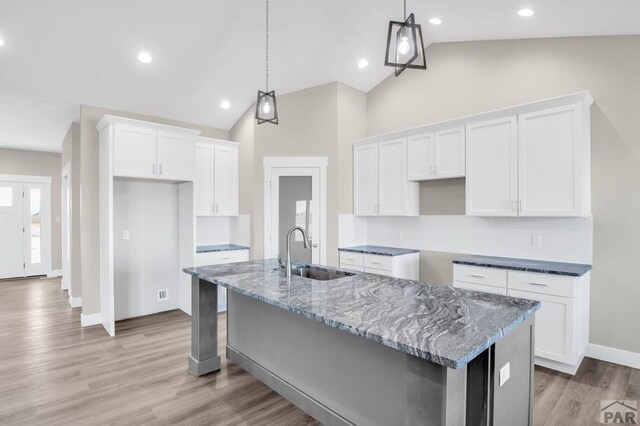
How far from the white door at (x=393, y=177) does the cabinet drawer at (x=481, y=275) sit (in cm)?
112

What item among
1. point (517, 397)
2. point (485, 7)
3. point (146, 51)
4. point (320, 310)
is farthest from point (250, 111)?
point (517, 397)

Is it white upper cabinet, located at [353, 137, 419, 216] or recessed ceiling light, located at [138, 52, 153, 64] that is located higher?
recessed ceiling light, located at [138, 52, 153, 64]

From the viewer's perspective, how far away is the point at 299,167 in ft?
16.4

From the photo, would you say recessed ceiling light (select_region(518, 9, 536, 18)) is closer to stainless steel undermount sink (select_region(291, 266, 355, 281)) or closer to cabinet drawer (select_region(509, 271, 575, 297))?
cabinet drawer (select_region(509, 271, 575, 297))

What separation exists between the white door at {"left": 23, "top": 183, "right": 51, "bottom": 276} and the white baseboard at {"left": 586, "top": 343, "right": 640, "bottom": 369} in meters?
9.74

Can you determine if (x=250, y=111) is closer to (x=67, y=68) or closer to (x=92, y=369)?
(x=67, y=68)

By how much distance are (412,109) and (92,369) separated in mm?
4626

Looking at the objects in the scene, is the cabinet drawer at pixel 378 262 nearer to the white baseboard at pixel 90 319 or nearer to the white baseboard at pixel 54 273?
the white baseboard at pixel 90 319

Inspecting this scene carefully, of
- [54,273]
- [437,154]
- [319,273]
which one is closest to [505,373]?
[319,273]

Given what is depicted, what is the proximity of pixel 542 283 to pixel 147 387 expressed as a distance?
3.50 m

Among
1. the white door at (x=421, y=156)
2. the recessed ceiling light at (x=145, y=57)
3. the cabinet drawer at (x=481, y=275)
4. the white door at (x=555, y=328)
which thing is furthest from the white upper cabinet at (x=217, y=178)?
the white door at (x=555, y=328)

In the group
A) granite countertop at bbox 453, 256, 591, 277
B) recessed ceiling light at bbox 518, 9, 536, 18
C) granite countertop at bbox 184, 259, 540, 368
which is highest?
recessed ceiling light at bbox 518, 9, 536, 18

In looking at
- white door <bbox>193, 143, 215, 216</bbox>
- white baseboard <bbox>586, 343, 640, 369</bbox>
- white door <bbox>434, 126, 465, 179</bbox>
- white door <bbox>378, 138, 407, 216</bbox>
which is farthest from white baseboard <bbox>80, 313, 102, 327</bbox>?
white baseboard <bbox>586, 343, 640, 369</bbox>

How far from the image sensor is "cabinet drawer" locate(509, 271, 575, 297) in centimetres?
299
